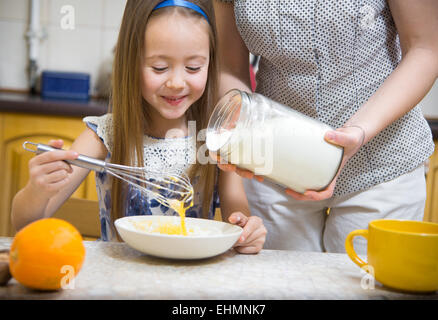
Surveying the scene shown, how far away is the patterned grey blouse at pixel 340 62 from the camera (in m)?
0.92

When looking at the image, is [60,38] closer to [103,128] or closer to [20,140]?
[20,140]

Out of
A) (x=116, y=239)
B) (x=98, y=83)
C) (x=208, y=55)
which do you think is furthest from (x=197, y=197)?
(x=98, y=83)

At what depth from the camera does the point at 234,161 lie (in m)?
0.72

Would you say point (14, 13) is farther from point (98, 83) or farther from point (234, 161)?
point (234, 161)

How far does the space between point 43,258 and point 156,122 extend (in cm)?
60

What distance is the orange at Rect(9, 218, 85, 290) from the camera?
532mm

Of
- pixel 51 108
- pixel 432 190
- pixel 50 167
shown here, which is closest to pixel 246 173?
pixel 50 167

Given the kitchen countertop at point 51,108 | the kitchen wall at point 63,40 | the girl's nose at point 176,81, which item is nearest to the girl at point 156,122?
the girl's nose at point 176,81

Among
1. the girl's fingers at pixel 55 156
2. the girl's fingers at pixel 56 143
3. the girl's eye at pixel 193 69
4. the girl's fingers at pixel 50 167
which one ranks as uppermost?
the girl's eye at pixel 193 69

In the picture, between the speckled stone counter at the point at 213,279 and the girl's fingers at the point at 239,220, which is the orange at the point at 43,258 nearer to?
the speckled stone counter at the point at 213,279

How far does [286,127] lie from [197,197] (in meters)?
0.43

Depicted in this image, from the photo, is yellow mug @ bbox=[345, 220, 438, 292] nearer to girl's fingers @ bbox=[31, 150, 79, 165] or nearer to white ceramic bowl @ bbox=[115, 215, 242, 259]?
white ceramic bowl @ bbox=[115, 215, 242, 259]

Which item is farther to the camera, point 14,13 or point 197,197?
point 14,13

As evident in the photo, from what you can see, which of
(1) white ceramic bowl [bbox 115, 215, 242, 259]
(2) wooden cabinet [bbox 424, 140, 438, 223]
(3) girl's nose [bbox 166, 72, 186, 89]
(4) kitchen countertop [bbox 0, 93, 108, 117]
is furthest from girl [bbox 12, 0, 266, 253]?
(2) wooden cabinet [bbox 424, 140, 438, 223]
